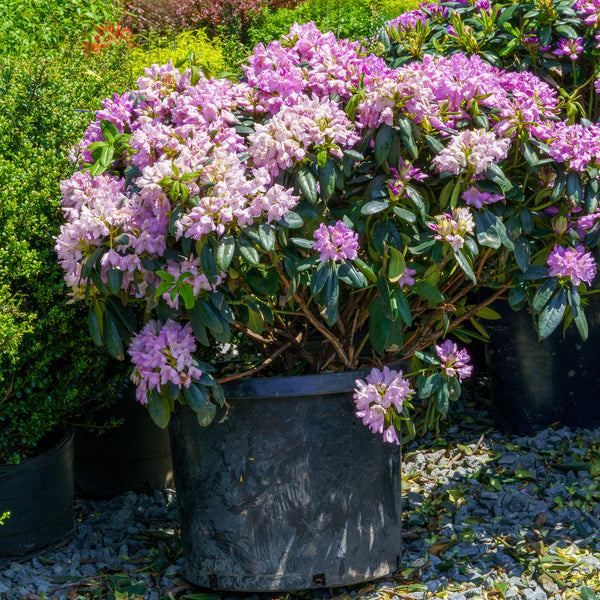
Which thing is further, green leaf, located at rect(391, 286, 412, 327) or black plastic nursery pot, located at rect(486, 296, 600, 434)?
black plastic nursery pot, located at rect(486, 296, 600, 434)

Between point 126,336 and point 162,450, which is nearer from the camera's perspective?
point 126,336

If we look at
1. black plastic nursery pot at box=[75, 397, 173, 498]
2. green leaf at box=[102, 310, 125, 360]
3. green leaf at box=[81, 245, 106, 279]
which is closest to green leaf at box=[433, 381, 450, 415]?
green leaf at box=[102, 310, 125, 360]

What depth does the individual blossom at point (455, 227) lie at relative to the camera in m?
1.91

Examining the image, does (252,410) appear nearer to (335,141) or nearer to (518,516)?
(335,141)

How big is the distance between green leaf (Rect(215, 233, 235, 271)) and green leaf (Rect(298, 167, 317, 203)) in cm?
21

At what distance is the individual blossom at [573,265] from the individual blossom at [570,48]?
0.79 meters

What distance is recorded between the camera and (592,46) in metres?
2.62

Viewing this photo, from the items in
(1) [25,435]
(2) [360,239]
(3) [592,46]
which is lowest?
(1) [25,435]

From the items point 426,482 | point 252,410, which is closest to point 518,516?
point 426,482

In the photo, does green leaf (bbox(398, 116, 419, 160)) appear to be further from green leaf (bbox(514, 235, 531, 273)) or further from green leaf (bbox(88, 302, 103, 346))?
green leaf (bbox(88, 302, 103, 346))

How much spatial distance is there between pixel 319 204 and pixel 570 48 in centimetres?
110

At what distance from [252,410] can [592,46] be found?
62.7 inches

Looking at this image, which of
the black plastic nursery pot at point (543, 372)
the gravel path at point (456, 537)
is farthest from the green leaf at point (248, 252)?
the black plastic nursery pot at point (543, 372)

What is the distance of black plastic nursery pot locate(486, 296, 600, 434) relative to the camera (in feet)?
10.3
